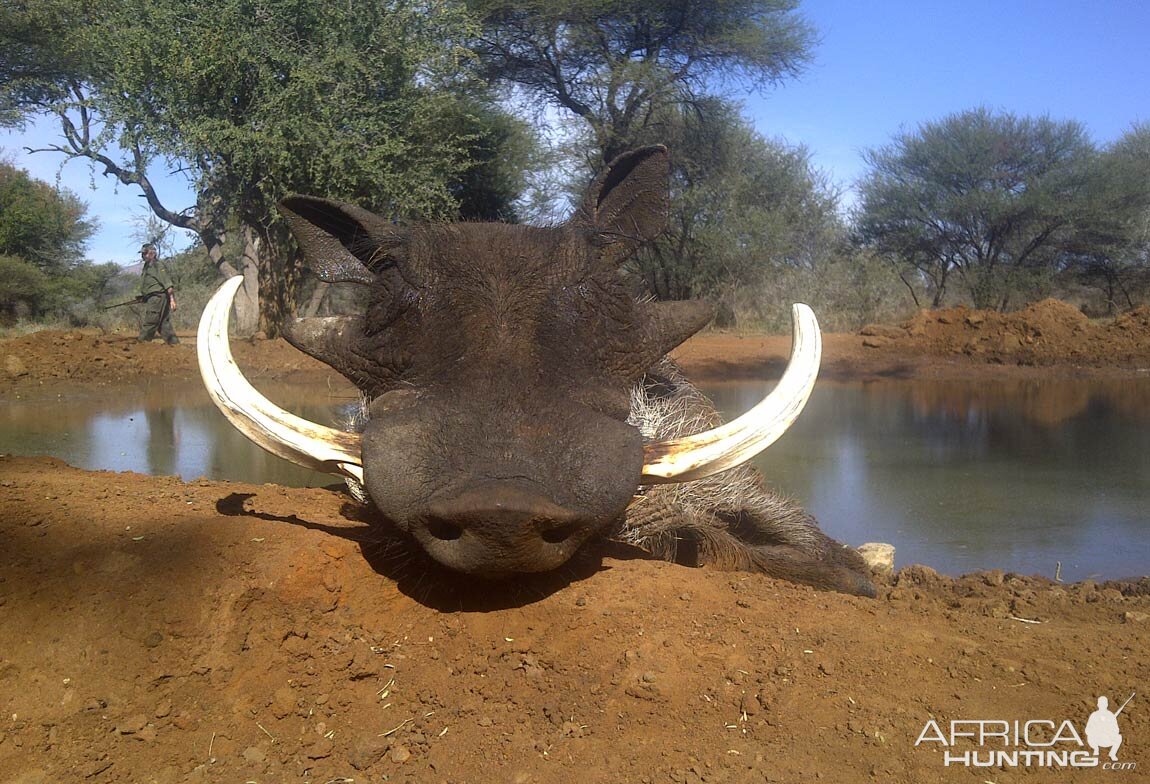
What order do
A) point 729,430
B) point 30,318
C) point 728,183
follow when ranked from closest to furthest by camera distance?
point 729,430 < point 728,183 < point 30,318

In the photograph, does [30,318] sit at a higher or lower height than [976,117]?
lower

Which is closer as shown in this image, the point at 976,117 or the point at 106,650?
the point at 106,650

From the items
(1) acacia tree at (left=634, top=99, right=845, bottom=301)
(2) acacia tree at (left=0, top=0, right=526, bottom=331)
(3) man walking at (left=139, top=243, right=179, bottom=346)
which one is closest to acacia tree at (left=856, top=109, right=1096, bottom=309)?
(1) acacia tree at (left=634, top=99, right=845, bottom=301)

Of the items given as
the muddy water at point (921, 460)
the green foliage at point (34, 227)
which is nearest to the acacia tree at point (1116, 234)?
the muddy water at point (921, 460)

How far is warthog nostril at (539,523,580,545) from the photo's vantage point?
2.19 meters

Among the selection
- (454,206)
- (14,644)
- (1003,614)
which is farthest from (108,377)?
(1003,614)

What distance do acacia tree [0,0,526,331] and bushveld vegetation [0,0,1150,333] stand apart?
0.04 metres

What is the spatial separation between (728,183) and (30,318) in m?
17.3

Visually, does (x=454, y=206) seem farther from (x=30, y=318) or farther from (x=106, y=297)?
(x=106, y=297)

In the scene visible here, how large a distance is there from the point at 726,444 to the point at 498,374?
0.69 m

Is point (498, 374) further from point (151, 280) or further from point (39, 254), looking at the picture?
point (39, 254)

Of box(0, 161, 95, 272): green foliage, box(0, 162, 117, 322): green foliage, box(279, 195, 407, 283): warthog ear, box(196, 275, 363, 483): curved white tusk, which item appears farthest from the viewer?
box(0, 161, 95, 272): green foliage

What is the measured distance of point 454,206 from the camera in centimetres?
1442

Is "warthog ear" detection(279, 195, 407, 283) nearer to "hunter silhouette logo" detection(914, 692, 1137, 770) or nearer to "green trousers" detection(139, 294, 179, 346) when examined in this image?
"hunter silhouette logo" detection(914, 692, 1137, 770)
